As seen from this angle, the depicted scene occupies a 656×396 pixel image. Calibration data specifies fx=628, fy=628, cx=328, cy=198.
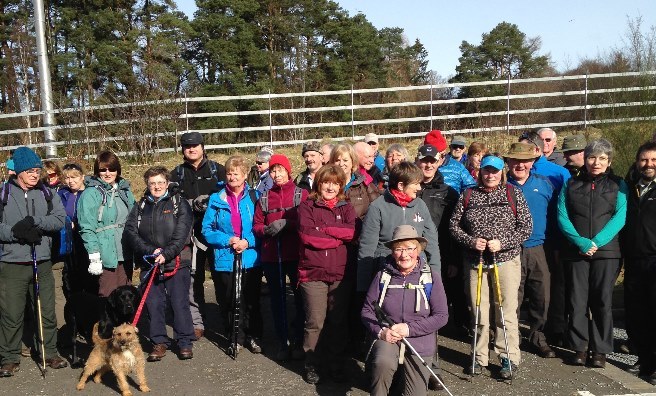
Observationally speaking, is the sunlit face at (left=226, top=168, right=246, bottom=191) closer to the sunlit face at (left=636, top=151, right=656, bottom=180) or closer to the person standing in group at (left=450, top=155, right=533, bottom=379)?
the person standing in group at (left=450, top=155, right=533, bottom=379)

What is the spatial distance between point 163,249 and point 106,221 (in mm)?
702

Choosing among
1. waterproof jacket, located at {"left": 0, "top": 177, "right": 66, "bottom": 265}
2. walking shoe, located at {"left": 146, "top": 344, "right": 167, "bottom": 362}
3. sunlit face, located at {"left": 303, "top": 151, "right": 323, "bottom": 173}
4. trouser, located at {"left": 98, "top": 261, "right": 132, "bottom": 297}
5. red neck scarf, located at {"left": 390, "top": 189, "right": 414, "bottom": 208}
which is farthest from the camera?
sunlit face, located at {"left": 303, "top": 151, "right": 323, "bottom": 173}

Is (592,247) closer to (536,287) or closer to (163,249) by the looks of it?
(536,287)

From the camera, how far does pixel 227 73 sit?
25781 millimetres

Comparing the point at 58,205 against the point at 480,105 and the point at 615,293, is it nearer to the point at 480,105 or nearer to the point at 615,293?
the point at 615,293

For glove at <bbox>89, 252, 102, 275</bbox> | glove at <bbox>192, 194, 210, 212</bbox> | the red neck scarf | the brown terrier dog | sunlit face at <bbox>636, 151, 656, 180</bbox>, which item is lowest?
the brown terrier dog

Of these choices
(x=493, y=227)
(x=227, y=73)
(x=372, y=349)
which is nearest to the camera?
(x=372, y=349)

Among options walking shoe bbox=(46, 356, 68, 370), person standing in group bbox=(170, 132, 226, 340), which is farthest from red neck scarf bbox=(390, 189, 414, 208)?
walking shoe bbox=(46, 356, 68, 370)

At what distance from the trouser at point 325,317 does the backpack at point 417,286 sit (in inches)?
30.4

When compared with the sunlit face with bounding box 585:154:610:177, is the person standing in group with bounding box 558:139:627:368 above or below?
below

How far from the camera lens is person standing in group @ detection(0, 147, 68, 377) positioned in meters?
5.64

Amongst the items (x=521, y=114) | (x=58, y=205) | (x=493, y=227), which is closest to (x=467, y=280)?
(x=493, y=227)

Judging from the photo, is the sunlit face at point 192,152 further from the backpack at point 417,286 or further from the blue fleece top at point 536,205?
the blue fleece top at point 536,205

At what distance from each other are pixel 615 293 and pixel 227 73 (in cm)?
2074
